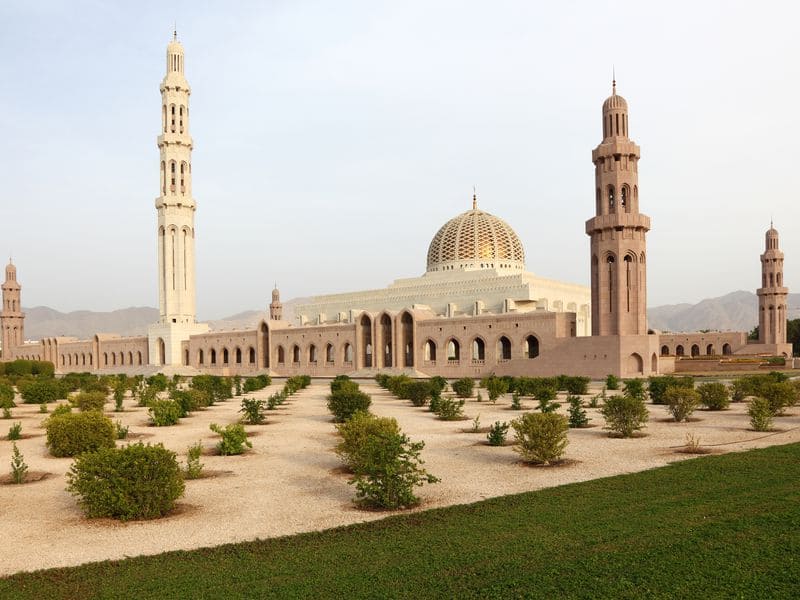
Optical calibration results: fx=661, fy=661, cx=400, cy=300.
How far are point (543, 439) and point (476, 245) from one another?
1592 inches

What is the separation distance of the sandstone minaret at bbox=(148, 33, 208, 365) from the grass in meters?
48.3

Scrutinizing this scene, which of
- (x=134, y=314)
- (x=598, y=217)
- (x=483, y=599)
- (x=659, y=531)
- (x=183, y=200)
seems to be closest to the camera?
(x=483, y=599)

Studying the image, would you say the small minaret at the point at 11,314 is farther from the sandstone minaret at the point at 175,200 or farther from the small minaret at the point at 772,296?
the small minaret at the point at 772,296

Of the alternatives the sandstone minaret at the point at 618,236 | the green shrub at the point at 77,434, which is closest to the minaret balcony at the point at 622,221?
the sandstone minaret at the point at 618,236

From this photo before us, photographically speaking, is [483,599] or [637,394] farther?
[637,394]

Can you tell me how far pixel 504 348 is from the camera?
41.7 m

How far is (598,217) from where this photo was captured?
33.7 m

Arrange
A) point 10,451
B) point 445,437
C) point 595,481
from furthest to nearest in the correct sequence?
point 445,437
point 10,451
point 595,481

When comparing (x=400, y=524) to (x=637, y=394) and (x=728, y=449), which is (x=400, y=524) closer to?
(x=728, y=449)

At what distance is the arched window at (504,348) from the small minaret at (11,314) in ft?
188

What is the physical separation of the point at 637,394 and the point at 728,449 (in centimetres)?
→ 935

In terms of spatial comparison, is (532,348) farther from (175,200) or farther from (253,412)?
(175,200)

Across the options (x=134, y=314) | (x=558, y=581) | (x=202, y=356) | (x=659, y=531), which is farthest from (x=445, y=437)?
(x=134, y=314)

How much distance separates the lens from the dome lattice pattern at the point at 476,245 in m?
49.6
